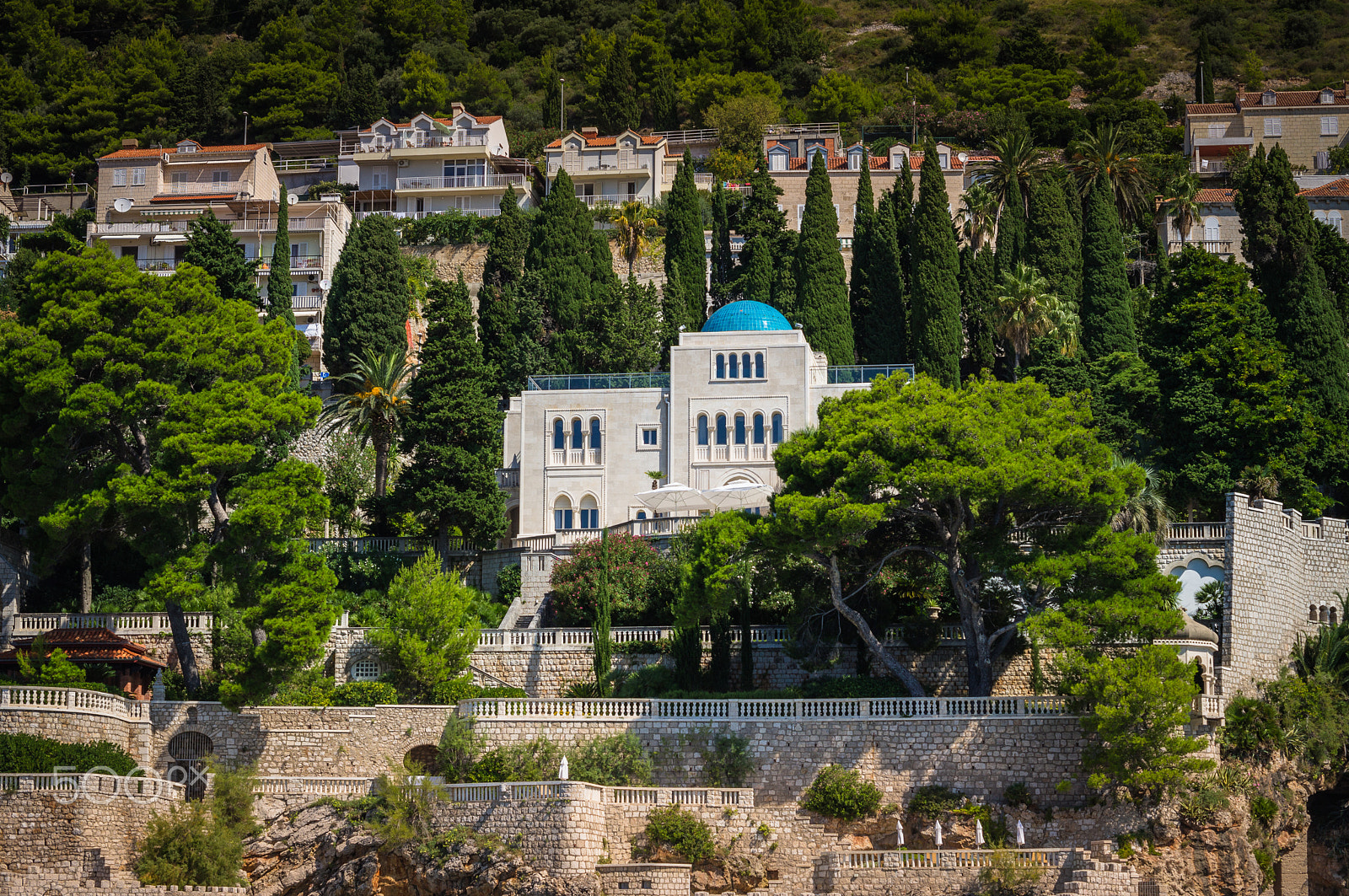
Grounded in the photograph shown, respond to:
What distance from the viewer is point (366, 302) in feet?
215

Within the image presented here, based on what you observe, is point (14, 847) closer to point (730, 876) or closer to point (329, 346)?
point (730, 876)

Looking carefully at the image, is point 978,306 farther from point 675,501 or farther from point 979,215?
point 675,501

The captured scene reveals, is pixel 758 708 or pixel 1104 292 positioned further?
pixel 1104 292

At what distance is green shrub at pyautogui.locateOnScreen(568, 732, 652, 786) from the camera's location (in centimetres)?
3909

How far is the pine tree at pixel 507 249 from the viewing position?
71000 mm

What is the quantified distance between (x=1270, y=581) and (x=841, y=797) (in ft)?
44.1

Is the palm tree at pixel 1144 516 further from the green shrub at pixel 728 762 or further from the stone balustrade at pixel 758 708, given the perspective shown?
the green shrub at pixel 728 762

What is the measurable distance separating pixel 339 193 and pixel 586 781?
5608cm

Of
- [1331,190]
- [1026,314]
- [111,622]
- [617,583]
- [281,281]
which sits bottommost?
[111,622]

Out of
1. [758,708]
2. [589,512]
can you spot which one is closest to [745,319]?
[589,512]

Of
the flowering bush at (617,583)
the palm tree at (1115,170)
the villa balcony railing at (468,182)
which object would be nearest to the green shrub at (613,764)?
the flowering bush at (617,583)

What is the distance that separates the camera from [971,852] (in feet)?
121

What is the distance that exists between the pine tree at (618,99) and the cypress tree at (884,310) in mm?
35049

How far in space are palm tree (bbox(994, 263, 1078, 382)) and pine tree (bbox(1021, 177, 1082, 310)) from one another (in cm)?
201
